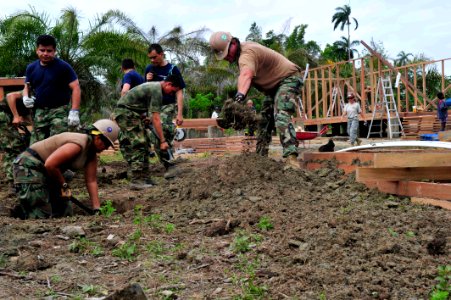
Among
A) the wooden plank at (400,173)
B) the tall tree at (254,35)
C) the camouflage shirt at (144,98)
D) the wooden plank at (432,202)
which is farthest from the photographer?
the tall tree at (254,35)

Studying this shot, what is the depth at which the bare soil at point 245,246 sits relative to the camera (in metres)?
2.89

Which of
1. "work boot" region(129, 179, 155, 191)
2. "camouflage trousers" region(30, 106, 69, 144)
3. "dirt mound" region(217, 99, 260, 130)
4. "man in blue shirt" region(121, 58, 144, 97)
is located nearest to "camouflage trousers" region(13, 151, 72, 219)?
"camouflage trousers" region(30, 106, 69, 144)

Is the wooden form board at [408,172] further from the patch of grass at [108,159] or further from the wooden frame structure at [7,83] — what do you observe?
the patch of grass at [108,159]

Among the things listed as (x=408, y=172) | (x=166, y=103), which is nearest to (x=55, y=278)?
(x=408, y=172)

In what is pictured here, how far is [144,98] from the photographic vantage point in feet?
23.0

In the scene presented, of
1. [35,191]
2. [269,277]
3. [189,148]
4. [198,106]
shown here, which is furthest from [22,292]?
[198,106]

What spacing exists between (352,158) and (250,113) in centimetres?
124

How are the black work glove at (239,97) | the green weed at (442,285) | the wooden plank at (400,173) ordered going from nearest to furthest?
the green weed at (442,285) → the wooden plank at (400,173) → the black work glove at (239,97)

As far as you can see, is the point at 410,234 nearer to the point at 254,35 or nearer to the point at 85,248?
the point at 85,248

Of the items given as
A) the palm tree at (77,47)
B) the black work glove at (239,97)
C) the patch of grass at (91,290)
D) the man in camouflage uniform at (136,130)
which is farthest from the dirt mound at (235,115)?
the palm tree at (77,47)

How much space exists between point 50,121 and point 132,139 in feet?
3.56

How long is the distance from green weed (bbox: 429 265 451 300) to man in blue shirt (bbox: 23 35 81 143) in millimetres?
4642

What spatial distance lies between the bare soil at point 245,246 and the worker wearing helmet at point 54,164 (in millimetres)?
319

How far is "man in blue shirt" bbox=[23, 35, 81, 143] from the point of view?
21.1ft
